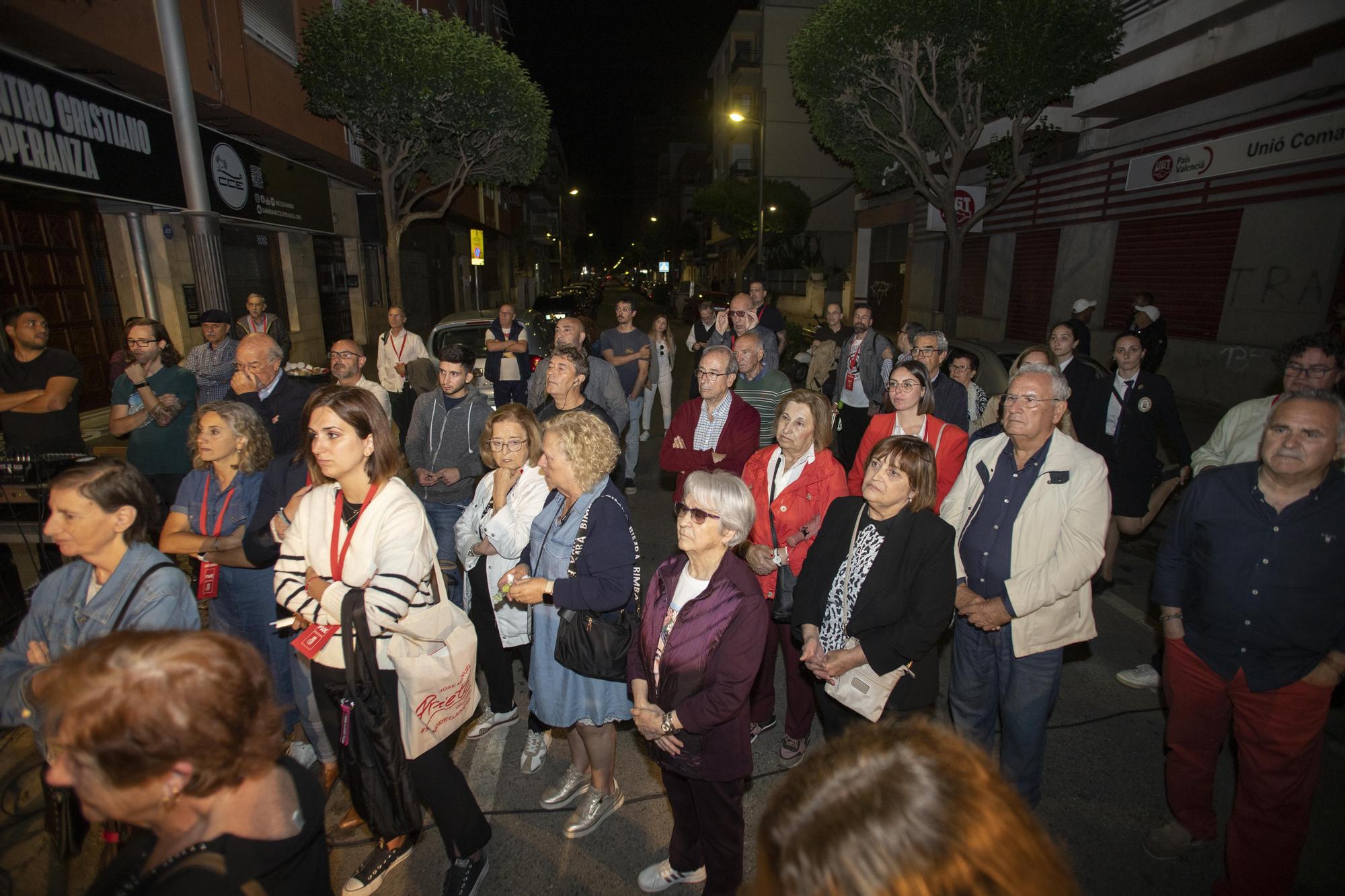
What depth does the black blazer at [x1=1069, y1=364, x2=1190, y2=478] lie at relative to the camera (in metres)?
4.75

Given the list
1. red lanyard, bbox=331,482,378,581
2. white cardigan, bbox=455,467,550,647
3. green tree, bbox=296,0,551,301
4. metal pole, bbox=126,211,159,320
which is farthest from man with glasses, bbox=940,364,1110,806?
green tree, bbox=296,0,551,301

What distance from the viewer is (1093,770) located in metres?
3.41

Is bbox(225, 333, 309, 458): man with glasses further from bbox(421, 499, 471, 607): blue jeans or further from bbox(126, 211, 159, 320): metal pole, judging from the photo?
bbox(126, 211, 159, 320): metal pole

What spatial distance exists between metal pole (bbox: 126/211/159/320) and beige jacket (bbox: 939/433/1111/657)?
11892 millimetres

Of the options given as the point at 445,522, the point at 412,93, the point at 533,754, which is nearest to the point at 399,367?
the point at 445,522

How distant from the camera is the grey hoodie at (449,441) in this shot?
4.45m

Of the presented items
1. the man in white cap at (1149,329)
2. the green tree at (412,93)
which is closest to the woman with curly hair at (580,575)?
the man in white cap at (1149,329)

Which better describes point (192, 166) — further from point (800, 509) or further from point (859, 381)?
point (859, 381)

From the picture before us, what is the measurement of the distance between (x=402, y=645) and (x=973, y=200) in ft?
63.7

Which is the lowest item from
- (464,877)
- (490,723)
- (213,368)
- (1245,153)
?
(490,723)

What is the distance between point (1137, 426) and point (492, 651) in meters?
4.98

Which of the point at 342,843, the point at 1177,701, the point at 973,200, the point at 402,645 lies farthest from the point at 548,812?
the point at 973,200

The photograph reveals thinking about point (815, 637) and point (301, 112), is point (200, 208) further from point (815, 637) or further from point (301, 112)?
point (301, 112)

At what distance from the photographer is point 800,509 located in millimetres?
3418
